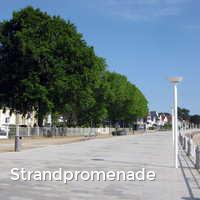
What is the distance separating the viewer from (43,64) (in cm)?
5788

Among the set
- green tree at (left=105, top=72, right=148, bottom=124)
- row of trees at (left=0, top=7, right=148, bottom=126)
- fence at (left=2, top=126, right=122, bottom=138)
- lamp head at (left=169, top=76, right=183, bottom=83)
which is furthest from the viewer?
green tree at (left=105, top=72, right=148, bottom=124)

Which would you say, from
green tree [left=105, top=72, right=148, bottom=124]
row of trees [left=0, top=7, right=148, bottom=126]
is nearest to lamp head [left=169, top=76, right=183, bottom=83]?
row of trees [left=0, top=7, right=148, bottom=126]

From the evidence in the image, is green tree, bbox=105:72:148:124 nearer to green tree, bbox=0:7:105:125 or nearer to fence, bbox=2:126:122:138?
fence, bbox=2:126:122:138

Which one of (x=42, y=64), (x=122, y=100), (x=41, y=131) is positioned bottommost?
(x=41, y=131)

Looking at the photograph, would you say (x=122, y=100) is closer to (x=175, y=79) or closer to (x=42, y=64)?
(x=42, y=64)

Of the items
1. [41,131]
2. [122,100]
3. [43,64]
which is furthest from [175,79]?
[122,100]

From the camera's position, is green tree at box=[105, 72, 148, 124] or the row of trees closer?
the row of trees

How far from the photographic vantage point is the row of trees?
5753cm

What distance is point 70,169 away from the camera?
759 inches

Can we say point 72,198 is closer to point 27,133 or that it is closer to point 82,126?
point 27,133

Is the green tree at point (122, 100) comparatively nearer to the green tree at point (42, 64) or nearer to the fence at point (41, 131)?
A: the fence at point (41, 131)

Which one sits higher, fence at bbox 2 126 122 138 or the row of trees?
the row of trees

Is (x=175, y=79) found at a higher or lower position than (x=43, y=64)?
lower

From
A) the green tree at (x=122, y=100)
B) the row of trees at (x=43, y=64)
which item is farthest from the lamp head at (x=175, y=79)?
the green tree at (x=122, y=100)
